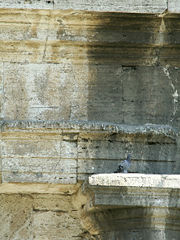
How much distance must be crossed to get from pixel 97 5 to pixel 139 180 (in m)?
1.61

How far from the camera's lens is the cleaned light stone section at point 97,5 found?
24.4 ft

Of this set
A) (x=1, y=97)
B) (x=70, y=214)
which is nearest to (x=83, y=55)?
(x=1, y=97)

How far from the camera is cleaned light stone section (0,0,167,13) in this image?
7.43 metres

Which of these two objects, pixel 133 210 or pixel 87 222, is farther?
pixel 87 222

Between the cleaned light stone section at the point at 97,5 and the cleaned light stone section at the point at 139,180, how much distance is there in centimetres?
149

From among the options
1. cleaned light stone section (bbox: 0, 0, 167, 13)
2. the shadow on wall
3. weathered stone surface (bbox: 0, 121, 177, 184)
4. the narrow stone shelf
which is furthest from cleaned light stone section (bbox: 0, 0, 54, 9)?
the narrow stone shelf

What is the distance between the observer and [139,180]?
6.68 m

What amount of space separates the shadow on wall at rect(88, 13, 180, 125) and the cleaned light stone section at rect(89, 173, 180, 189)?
88 centimetres

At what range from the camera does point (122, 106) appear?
7.54m

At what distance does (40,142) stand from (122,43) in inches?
42.7

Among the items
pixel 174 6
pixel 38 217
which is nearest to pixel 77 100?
pixel 38 217

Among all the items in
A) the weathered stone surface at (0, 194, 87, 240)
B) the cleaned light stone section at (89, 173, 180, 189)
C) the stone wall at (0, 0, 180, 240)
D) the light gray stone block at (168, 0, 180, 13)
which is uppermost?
the light gray stone block at (168, 0, 180, 13)

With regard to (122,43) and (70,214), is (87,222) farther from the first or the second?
(122,43)

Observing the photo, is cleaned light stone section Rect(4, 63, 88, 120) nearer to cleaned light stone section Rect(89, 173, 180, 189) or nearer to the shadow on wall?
the shadow on wall
